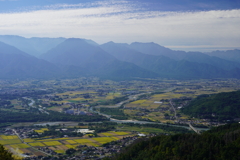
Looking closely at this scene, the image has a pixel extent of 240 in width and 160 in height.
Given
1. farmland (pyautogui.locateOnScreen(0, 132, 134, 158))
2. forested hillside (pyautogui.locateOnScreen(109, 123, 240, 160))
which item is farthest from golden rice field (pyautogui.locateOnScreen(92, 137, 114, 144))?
forested hillside (pyautogui.locateOnScreen(109, 123, 240, 160))

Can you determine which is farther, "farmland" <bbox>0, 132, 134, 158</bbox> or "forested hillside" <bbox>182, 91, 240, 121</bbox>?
"forested hillside" <bbox>182, 91, 240, 121</bbox>

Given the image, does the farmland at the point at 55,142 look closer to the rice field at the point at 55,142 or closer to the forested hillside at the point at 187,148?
the rice field at the point at 55,142

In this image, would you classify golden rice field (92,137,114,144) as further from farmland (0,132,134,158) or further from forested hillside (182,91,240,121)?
forested hillside (182,91,240,121)

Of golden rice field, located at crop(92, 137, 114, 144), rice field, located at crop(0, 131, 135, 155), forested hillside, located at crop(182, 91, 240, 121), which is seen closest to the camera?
rice field, located at crop(0, 131, 135, 155)

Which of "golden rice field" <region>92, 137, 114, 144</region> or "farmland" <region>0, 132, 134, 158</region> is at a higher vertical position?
"golden rice field" <region>92, 137, 114, 144</region>

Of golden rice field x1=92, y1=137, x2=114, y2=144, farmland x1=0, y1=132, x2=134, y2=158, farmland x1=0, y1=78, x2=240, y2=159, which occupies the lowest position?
farmland x1=0, y1=132, x2=134, y2=158

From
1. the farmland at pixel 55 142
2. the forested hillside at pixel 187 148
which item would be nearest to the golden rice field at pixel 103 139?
the farmland at pixel 55 142

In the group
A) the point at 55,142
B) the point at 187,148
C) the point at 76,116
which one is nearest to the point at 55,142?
the point at 55,142

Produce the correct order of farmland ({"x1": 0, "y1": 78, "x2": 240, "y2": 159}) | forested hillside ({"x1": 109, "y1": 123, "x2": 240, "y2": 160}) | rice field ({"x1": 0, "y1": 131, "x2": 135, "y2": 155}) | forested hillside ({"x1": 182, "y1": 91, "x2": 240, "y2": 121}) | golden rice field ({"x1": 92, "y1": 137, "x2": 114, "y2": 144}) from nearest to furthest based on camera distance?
forested hillside ({"x1": 109, "y1": 123, "x2": 240, "y2": 160}) < rice field ({"x1": 0, "y1": 131, "x2": 135, "y2": 155}) < farmland ({"x1": 0, "y1": 78, "x2": 240, "y2": 159}) < golden rice field ({"x1": 92, "y1": 137, "x2": 114, "y2": 144}) < forested hillside ({"x1": 182, "y1": 91, "x2": 240, "y2": 121})
